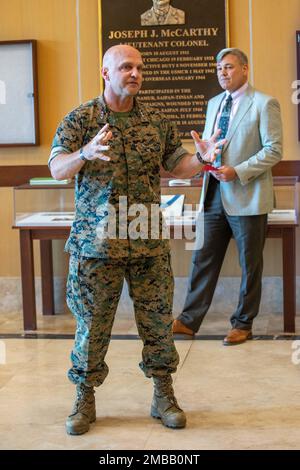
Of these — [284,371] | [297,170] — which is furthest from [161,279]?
[297,170]

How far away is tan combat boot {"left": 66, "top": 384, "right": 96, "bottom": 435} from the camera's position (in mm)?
3877

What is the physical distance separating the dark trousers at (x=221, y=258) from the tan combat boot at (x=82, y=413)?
1.68 meters

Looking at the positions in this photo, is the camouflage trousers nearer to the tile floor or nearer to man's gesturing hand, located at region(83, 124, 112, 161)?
the tile floor

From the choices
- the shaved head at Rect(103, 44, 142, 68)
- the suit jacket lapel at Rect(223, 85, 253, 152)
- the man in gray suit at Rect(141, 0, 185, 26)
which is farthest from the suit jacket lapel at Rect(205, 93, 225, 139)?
the shaved head at Rect(103, 44, 142, 68)

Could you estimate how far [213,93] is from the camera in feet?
20.7

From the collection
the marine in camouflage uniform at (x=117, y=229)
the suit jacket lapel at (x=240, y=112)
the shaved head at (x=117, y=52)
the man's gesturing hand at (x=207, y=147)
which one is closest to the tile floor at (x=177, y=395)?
the marine in camouflage uniform at (x=117, y=229)

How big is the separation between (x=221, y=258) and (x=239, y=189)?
483mm

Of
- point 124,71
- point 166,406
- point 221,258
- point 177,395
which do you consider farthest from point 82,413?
point 221,258

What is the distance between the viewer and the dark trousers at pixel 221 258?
17.7 ft

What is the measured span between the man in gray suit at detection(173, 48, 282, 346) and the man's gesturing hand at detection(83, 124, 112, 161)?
1711mm

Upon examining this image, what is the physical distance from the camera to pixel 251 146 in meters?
5.37

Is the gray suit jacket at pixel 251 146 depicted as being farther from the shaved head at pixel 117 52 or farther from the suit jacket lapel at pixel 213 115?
the shaved head at pixel 117 52
